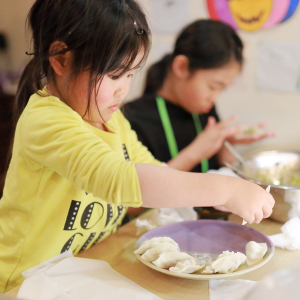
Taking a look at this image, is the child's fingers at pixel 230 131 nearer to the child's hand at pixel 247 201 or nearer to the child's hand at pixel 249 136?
the child's hand at pixel 249 136

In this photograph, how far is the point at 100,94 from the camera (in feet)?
2.05

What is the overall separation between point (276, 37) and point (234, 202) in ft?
3.41

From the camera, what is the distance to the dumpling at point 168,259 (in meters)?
0.63

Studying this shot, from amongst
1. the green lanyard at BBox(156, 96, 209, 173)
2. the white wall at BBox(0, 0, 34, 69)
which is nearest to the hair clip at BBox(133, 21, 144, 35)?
the green lanyard at BBox(156, 96, 209, 173)

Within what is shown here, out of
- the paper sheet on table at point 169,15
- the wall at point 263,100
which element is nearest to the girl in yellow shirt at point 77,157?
the wall at point 263,100

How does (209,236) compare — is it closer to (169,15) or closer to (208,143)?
(208,143)

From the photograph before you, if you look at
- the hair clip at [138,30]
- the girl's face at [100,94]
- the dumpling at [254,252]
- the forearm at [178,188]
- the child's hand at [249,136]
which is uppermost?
the hair clip at [138,30]

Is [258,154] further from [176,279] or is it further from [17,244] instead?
[17,244]

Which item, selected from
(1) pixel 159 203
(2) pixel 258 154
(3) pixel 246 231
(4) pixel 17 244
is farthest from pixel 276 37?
(4) pixel 17 244

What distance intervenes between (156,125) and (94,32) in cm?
82

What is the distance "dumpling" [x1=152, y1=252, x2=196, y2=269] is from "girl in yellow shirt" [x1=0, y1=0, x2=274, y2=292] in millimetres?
131

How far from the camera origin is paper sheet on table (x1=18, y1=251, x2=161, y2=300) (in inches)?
22.6

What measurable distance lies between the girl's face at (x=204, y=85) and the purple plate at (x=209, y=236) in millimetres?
625

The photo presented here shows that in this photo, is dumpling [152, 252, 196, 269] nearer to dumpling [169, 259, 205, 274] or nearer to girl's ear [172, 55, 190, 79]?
dumpling [169, 259, 205, 274]
